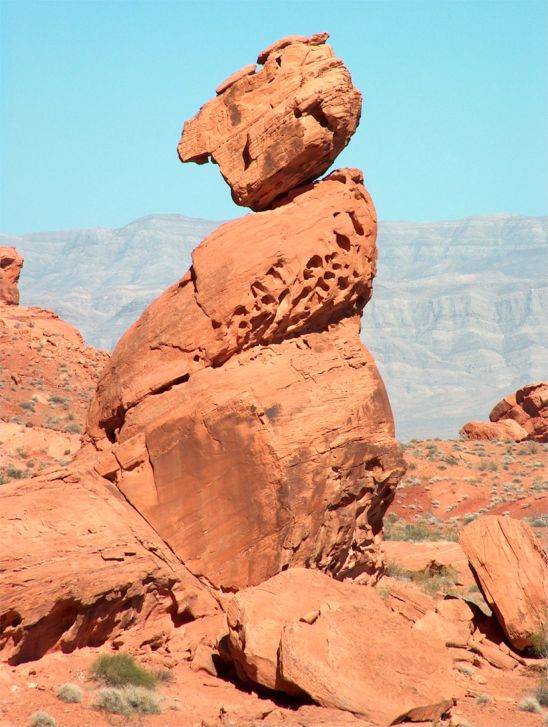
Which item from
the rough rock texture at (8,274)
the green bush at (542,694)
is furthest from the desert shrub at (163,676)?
the rough rock texture at (8,274)

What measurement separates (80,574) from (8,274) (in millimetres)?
47790

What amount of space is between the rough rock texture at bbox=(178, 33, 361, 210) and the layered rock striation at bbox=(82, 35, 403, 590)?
23mm

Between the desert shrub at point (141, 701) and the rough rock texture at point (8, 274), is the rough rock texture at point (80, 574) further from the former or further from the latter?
the rough rock texture at point (8, 274)

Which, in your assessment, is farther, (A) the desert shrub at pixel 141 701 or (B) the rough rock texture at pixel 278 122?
(B) the rough rock texture at pixel 278 122

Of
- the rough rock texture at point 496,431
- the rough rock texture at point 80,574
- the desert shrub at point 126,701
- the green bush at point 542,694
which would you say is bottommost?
the rough rock texture at point 496,431

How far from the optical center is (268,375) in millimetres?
15750

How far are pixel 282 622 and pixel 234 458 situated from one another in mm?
2584

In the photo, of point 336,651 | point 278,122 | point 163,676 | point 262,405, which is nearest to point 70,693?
point 163,676

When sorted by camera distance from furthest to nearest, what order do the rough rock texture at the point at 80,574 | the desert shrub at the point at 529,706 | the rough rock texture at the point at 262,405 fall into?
the rough rock texture at the point at 262,405, the desert shrub at the point at 529,706, the rough rock texture at the point at 80,574

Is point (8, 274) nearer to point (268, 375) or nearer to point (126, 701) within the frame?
point (268, 375)

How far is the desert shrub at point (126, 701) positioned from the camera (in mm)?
12250

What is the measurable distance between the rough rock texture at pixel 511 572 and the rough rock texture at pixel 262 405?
1.62 meters

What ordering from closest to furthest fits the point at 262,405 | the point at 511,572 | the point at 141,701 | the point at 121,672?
1. the point at 141,701
2. the point at 121,672
3. the point at 262,405
4. the point at 511,572

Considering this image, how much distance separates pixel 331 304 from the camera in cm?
1667
